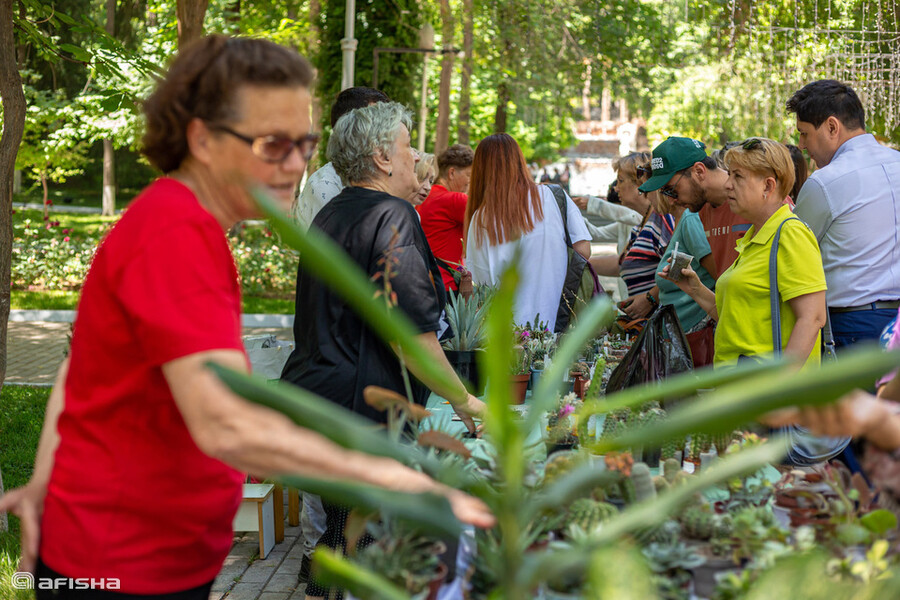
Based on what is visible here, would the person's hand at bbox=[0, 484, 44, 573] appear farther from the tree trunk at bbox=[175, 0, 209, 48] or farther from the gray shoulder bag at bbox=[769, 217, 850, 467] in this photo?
the tree trunk at bbox=[175, 0, 209, 48]

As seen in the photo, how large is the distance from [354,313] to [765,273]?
1.51 meters

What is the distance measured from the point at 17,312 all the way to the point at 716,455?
10491mm

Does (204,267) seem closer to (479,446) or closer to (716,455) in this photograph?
(479,446)

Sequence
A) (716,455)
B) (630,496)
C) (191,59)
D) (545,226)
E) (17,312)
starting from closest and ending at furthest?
(191,59) → (630,496) → (716,455) → (545,226) → (17,312)

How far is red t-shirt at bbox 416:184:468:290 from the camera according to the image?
5.66 m

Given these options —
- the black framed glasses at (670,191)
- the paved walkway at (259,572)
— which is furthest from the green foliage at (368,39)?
the paved walkway at (259,572)

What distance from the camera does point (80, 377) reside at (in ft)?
5.24

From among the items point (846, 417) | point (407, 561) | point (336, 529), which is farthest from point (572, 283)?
point (846, 417)

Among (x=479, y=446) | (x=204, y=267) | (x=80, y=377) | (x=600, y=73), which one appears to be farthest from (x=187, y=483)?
Result: (x=600, y=73)

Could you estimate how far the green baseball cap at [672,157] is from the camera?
4.59 metres

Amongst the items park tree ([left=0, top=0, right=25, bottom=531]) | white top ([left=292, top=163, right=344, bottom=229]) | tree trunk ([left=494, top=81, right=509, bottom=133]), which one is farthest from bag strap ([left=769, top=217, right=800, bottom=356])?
tree trunk ([left=494, top=81, right=509, bottom=133])

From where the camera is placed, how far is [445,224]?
18.7 ft

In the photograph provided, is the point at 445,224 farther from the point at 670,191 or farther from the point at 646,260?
the point at 670,191

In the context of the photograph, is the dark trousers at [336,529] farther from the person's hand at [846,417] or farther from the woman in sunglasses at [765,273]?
the person's hand at [846,417]
